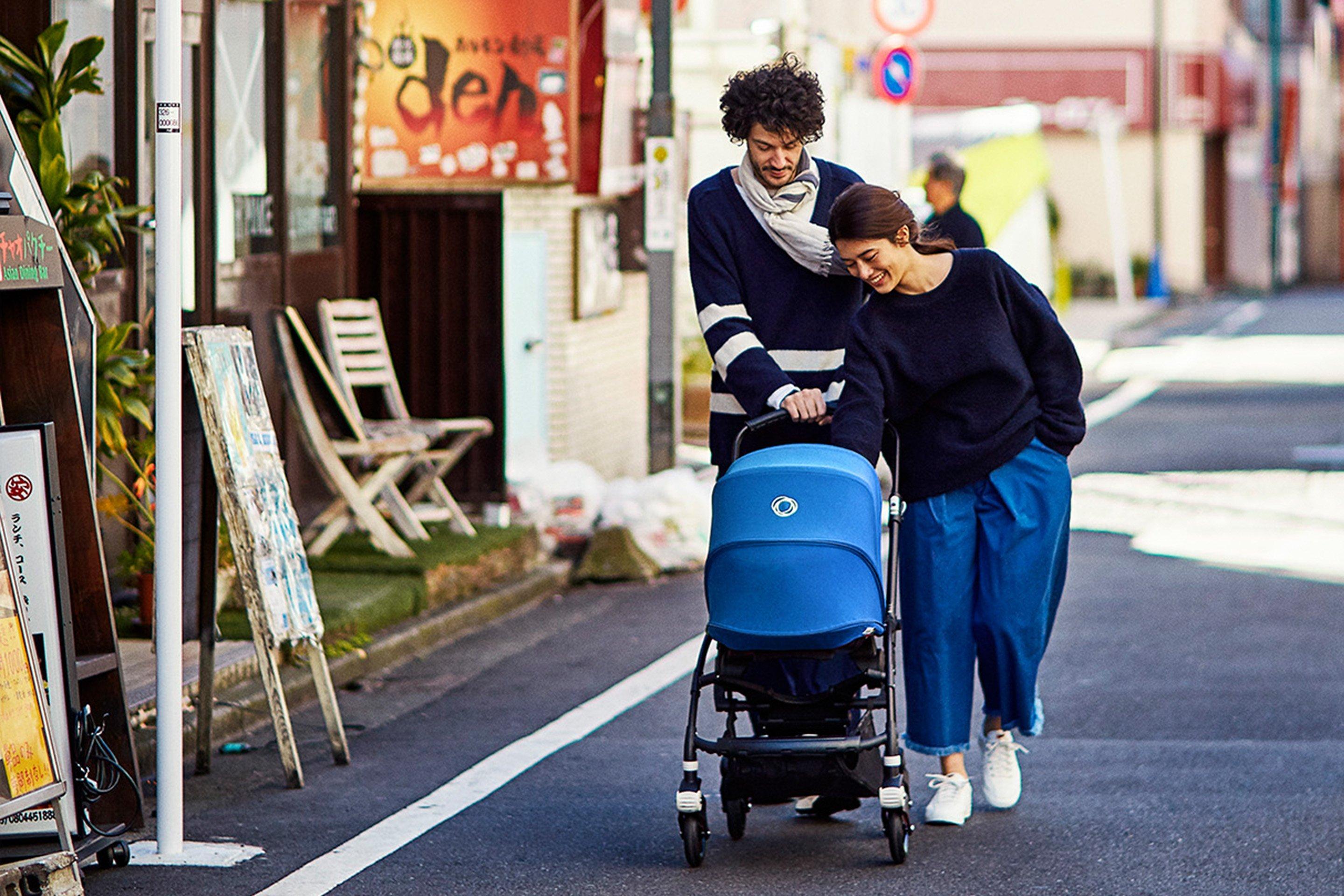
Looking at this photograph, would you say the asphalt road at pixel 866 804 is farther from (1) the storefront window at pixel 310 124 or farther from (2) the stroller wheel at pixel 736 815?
(1) the storefront window at pixel 310 124

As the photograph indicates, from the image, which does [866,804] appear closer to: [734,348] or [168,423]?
[734,348]

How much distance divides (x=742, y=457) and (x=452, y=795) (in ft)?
4.99

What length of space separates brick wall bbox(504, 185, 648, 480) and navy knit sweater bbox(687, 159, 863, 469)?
555cm

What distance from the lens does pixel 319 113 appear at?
34.4 ft

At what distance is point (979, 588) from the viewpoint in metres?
5.76

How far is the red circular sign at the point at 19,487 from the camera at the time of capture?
515 cm

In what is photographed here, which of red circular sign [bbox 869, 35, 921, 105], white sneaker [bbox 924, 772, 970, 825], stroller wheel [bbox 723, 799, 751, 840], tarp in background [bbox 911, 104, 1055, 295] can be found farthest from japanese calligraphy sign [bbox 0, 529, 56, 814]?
red circular sign [bbox 869, 35, 921, 105]

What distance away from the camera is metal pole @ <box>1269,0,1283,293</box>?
46.2 meters

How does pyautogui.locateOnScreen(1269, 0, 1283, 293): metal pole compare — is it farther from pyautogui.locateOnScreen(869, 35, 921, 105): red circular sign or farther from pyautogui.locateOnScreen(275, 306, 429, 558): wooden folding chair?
pyautogui.locateOnScreen(275, 306, 429, 558): wooden folding chair

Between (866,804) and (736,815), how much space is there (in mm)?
636

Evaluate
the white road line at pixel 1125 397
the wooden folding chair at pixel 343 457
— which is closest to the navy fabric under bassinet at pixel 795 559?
the wooden folding chair at pixel 343 457

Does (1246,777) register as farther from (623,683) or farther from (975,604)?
(623,683)

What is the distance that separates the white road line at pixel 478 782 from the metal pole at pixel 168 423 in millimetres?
449

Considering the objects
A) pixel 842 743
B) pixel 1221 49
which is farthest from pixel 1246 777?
pixel 1221 49
